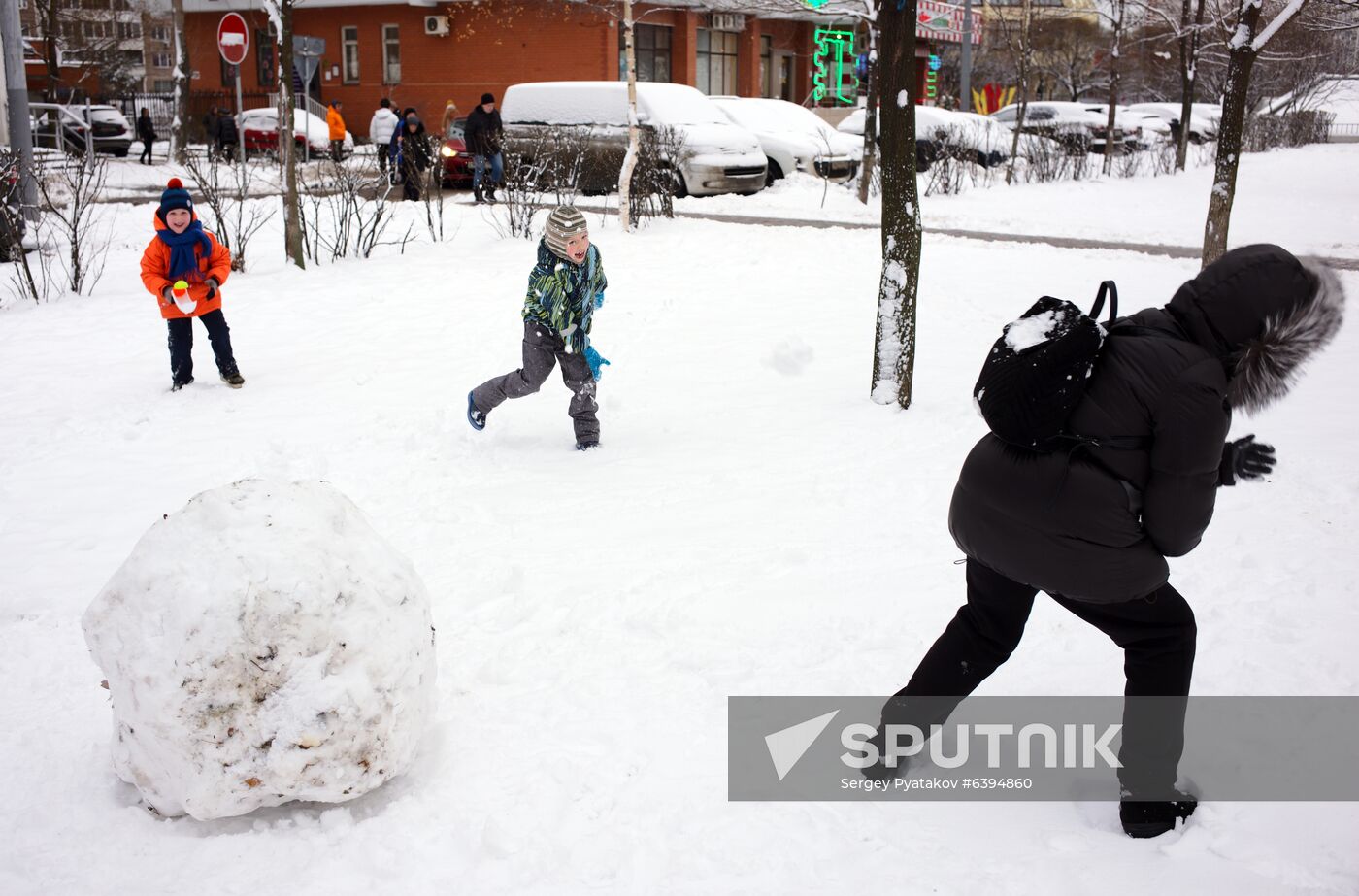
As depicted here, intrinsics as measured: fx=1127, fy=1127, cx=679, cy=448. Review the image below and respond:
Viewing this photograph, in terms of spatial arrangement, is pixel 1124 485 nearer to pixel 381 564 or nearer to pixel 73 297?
pixel 381 564

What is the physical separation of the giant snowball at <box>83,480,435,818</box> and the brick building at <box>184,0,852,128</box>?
26915 millimetres

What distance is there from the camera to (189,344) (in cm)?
714

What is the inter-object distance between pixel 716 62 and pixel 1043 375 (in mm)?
33087

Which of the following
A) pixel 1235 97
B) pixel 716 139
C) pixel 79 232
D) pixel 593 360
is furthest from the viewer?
pixel 716 139

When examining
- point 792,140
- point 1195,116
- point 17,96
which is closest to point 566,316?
point 17,96

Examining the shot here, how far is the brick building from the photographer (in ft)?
96.1

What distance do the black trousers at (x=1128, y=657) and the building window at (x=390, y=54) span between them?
32139mm

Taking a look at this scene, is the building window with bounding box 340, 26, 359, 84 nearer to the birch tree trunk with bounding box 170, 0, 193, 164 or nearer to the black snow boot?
the birch tree trunk with bounding box 170, 0, 193, 164

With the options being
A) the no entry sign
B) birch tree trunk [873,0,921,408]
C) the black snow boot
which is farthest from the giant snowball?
the no entry sign

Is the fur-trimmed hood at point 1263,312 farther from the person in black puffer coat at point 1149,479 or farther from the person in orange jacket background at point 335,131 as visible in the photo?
the person in orange jacket background at point 335,131

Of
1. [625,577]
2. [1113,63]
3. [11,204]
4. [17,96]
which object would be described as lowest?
[625,577]

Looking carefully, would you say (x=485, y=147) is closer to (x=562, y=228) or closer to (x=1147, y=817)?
(x=562, y=228)

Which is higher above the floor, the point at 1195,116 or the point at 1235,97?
the point at 1195,116

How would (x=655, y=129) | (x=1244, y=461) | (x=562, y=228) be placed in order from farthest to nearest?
(x=655, y=129), (x=562, y=228), (x=1244, y=461)
